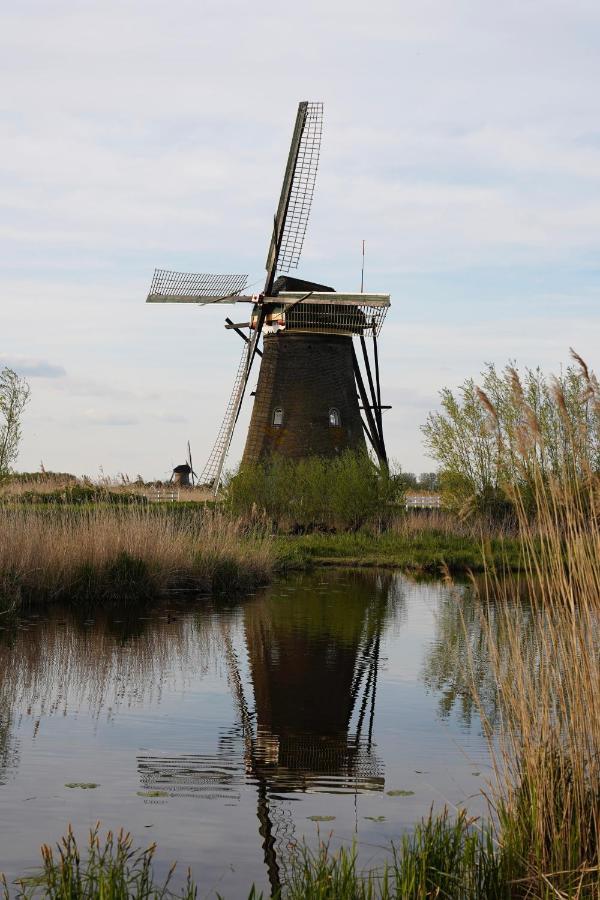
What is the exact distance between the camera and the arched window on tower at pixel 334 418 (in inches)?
1177

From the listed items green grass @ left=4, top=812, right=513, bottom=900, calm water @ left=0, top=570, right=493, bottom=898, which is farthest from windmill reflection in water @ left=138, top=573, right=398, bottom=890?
green grass @ left=4, top=812, right=513, bottom=900

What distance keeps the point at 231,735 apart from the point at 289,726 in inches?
22.6

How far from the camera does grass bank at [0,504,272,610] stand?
14773 mm

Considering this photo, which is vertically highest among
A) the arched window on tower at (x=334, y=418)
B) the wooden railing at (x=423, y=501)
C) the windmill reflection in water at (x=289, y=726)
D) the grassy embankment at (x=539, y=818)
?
the arched window on tower at (x=334, y=418)

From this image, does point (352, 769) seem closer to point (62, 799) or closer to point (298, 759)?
point (298, 759)

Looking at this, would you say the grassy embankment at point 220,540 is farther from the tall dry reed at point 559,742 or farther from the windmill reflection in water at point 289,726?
the tall dry reed at point 559,742

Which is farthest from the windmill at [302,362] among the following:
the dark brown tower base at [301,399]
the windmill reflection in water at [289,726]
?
the windmill reflection in water at [289,726]

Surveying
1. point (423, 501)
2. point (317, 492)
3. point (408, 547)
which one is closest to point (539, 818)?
point (408, 547)

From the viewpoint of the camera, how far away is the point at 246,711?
28.7 feet

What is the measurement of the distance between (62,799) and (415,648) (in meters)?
6.89

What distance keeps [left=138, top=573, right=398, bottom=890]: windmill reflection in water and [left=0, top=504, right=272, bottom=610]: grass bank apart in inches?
93.4

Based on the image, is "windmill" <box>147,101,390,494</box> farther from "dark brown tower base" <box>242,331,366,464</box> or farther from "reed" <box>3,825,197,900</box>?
"reed" <box>3,825,197,900</box>

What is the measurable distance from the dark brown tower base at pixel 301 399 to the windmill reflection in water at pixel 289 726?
1526 centimetres

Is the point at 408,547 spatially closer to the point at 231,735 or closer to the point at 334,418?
the point at 334,418
